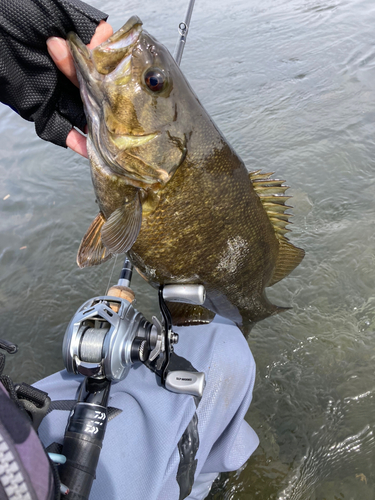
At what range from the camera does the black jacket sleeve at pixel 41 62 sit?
137cm

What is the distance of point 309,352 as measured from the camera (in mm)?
2719

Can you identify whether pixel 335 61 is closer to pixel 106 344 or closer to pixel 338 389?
pixel 338 389

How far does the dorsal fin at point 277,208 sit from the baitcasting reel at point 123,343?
1.85 feet

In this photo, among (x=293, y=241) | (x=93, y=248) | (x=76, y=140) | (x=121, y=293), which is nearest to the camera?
(x=93, y=248)

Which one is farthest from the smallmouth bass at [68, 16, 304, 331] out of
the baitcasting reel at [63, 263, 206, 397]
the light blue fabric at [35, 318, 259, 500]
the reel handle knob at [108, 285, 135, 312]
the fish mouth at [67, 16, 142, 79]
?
the reel handle knob at [108, 285, 135, 312]

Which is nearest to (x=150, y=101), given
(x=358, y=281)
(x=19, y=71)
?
(x=19, y=71)

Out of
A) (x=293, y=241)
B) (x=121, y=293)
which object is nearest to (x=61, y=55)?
(x=121, y=293)

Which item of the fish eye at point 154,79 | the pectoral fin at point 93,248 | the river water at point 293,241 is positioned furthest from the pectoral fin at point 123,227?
the river water at point 293,241

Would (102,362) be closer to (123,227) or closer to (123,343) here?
(123,343)

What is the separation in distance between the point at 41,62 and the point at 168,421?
153 cm

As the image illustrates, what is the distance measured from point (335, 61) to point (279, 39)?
1532 mm

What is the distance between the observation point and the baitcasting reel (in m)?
1.46

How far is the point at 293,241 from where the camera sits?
3459 millimetres

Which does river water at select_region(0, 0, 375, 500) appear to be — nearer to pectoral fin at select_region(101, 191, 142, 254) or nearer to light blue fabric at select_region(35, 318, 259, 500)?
light blue fabric at select_region(35, 318, 259, 500)
